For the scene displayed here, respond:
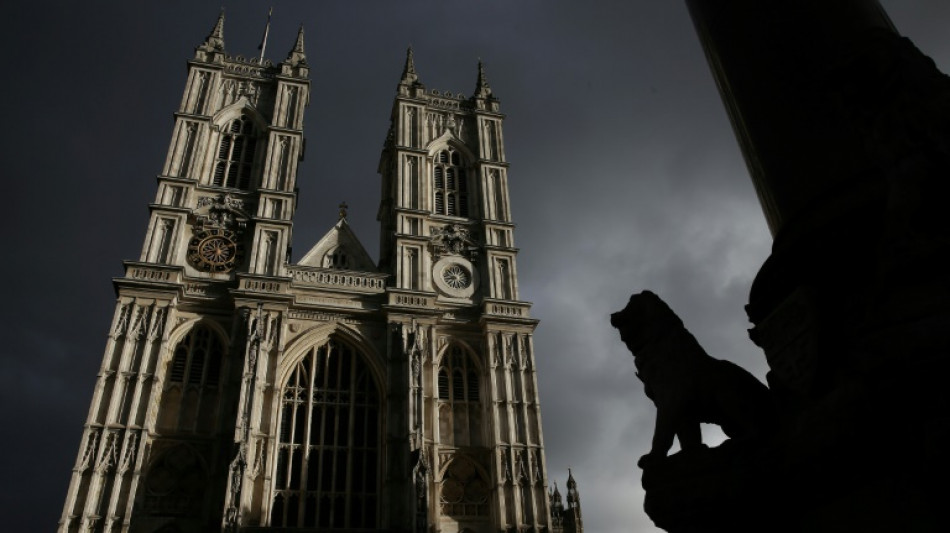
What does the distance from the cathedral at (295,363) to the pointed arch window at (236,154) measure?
0.27ft

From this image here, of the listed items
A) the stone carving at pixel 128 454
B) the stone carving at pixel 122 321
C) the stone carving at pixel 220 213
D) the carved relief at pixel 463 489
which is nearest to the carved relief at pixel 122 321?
the stone carving at pixel 122 321

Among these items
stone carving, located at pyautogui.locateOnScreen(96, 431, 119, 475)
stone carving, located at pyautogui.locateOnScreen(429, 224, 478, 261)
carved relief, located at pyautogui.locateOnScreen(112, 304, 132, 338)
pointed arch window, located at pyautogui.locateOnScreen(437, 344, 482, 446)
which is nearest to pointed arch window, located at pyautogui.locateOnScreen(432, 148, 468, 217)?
stone carving, located at pyautogui.locateOnScreen(429, 224, 478, 261)

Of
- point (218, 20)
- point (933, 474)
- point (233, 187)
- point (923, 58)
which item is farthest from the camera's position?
point (218, 20)

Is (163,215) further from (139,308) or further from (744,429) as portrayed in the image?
(744,429)

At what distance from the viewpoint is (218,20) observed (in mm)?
32594

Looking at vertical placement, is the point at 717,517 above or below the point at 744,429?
below

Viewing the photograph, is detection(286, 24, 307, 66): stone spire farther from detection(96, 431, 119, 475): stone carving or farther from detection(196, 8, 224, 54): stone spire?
detection(96, 431, 119, 475): stone carving

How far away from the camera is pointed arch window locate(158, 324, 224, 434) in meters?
21.8

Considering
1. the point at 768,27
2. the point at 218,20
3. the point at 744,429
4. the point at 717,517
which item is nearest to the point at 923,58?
the point at 768,27

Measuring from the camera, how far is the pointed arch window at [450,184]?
2969cm

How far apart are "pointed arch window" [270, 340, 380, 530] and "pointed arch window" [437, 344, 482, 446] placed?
90.2 inches

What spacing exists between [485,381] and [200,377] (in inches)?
371

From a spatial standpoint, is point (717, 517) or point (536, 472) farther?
point (536, 472)

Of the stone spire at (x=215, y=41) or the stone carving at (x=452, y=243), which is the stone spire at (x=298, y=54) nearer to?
the stone spire at (x=215, y=41)
